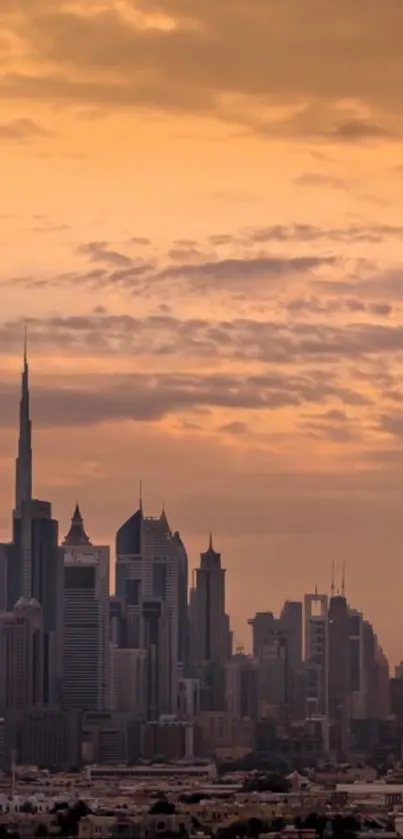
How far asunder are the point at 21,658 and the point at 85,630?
6.65 meters

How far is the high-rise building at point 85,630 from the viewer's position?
12888 centimetres

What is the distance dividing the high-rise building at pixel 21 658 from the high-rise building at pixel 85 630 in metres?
1.64

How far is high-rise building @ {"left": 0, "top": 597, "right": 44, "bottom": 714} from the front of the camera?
124 metres

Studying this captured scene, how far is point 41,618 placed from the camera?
13038 cm

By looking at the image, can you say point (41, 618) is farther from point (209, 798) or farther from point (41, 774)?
point (209, 798)

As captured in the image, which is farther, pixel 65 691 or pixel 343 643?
pixel 343 643

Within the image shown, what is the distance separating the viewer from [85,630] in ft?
433

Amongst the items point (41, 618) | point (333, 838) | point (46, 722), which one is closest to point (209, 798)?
point (333, 838)

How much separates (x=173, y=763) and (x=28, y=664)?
551 inches

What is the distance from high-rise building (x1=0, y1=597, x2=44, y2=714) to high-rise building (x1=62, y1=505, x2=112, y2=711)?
64.4 inches

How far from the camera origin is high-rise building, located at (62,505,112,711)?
12888cm

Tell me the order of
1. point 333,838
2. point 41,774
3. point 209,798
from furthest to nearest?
point 41,774
point 209,798
point 333,838

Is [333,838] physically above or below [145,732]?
below

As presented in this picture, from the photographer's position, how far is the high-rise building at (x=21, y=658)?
407 ft
